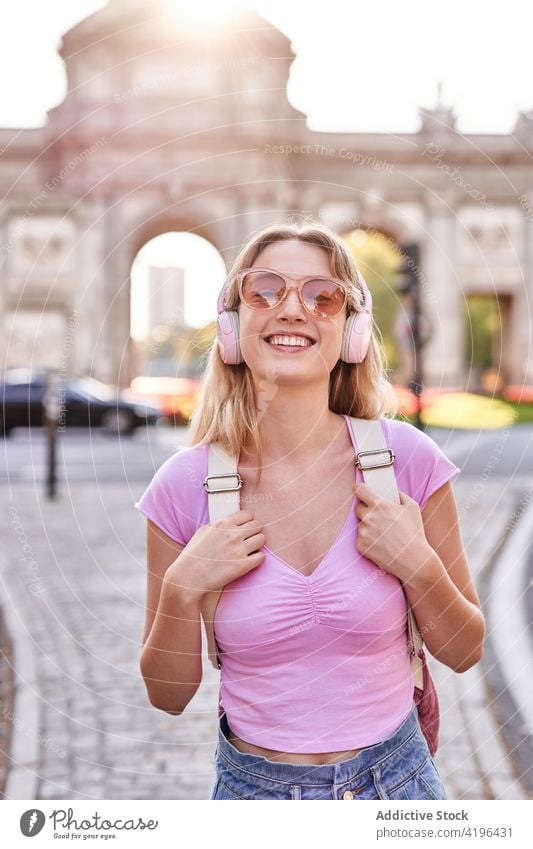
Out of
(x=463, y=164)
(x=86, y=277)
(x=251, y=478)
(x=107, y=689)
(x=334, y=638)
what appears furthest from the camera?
(x=86, y=277)

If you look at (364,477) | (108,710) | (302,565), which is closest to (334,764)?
(302,565)

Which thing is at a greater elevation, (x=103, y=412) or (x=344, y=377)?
(x=344, y=377)

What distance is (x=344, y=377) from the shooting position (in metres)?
A: 2.41

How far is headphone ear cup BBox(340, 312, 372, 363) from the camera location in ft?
7.37

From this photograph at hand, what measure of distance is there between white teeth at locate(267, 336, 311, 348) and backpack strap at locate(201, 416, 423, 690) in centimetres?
24

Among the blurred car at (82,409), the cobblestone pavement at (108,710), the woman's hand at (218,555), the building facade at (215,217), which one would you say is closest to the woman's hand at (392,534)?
Answer: the woman's hand at (218,555)

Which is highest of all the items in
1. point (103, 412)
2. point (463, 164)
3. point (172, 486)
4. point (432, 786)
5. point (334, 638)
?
point (463, 164)

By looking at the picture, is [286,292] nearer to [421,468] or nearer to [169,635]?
[421,468]

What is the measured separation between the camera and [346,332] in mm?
2287

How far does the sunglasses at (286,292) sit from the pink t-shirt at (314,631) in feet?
1.02

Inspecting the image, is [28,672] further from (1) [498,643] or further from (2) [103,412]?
(2) [103,412]

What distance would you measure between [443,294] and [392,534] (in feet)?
115
